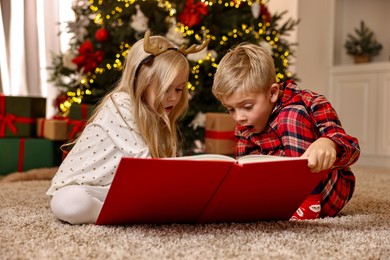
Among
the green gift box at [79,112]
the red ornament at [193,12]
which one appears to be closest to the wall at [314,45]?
the red ornament at [193,12]

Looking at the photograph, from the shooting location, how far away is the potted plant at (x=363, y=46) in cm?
346

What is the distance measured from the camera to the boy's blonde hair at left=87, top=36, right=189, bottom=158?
1.19 meters

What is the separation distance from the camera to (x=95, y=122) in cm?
120

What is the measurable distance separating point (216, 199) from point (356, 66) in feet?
8.60

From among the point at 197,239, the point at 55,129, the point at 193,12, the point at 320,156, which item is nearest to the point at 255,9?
the point at 193,12

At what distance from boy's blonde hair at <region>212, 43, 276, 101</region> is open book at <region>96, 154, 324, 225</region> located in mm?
248

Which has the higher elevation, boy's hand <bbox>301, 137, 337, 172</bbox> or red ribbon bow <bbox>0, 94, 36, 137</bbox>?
boy's hand <bbox>301, 137, 337, 172</bbox>

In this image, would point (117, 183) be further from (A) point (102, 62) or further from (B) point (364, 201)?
(A) point (102, 62)

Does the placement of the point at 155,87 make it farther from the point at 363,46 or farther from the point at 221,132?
the point at 363,46

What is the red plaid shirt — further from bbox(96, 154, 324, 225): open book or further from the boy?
bbox(96, 154, 324, 225): open book

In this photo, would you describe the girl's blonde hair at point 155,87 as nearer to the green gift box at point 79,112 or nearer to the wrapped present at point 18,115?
the green gift box at point 79,112

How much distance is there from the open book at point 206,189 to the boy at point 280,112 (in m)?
0.13

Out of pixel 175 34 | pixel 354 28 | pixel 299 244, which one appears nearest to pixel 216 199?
pixel 299 244

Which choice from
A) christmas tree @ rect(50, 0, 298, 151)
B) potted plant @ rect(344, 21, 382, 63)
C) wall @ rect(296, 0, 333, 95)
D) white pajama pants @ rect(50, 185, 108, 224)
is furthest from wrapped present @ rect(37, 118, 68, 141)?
potted plant @ rect(344, 21, 382, 63)
